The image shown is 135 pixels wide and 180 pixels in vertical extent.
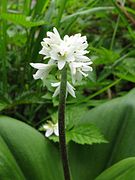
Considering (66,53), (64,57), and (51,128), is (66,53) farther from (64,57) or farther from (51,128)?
(51,128)

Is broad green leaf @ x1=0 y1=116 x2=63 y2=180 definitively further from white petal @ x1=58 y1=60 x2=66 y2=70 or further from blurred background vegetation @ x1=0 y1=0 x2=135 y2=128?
white petal @ x1=58 y1=60 x2=66 y2=70

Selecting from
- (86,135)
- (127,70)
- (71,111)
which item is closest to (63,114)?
(86,135)

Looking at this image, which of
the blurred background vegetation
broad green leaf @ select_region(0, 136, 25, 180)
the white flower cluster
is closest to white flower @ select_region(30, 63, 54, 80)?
the white flower cluster

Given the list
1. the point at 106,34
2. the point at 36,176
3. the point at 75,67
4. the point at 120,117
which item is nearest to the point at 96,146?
the point at 120,117

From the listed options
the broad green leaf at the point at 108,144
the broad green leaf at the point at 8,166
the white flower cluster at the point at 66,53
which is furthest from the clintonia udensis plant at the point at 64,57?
the broad green leaf at the point at 108,144

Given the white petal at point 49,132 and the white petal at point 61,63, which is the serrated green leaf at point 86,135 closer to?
the white petal at point 49,132
